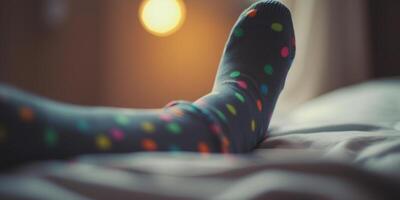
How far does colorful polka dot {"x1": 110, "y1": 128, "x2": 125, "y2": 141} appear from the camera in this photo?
399 mm

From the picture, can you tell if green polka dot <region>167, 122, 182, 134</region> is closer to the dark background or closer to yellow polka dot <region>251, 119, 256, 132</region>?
yellow polka dot <region>251, 119, 256, 132</region>

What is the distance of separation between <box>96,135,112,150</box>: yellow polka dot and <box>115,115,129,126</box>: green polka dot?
0.03 metres

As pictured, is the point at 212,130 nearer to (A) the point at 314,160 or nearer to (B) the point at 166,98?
(A) the point at 314,160

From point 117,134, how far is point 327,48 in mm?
1312

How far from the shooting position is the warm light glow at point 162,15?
154 centimetres

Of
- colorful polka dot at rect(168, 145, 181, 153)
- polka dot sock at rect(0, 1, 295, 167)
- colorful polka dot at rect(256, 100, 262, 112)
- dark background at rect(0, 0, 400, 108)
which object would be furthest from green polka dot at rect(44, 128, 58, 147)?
dark background at rect(0, 0, 400, 108)

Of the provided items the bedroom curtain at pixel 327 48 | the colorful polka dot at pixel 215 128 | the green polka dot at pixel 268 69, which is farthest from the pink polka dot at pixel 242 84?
the bedroom curtain at pixel 327 48

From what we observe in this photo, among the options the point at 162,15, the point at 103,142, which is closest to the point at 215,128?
the point at 103,142

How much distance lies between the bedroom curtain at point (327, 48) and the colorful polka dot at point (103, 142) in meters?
1.21

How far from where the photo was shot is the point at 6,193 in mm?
265

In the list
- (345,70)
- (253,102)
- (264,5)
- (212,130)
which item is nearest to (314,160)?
(212,130)

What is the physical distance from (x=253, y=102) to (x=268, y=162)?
0.34 meters

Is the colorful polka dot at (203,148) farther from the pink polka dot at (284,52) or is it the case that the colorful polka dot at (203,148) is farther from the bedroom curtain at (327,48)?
the bedroom curtain at (327,48)

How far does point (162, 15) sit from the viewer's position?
156cm
